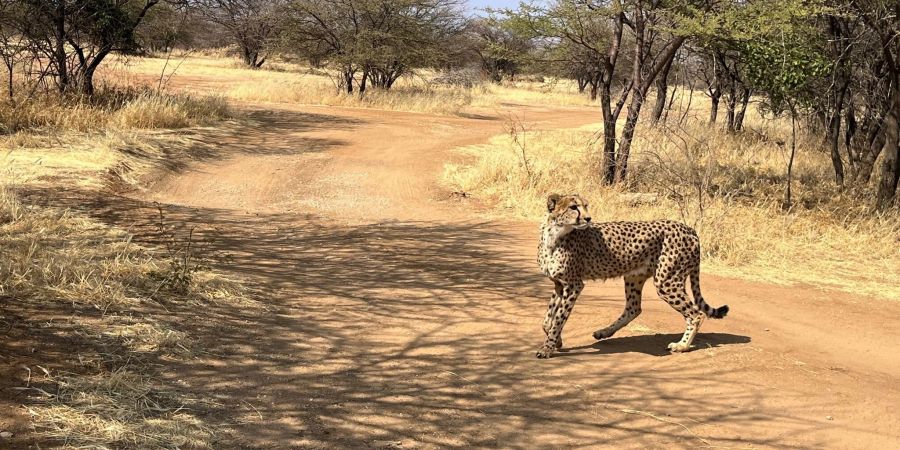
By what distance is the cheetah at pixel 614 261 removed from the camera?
18.1 feet

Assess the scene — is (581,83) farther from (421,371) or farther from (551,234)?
(421,371)

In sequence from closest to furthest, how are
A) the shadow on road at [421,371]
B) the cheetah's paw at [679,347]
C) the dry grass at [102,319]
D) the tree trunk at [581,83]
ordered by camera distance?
the dry grass at [102,319], the shadow on road at [421,371], the cheetah's paw at [679,347], the tree trunk at [581,83]

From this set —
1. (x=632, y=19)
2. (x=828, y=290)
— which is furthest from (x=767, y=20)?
(x=828, y=290)

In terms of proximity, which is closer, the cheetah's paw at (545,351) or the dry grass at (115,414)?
the dry grass at (115,414)

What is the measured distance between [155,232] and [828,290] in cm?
766

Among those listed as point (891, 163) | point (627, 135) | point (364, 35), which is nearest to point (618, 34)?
point (627, 135)

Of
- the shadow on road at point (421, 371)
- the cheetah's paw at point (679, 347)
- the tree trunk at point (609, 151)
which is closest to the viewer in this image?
the shadow on road at point (421, 371)

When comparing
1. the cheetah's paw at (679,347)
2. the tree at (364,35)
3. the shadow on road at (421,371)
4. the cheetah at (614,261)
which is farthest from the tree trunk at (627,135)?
the tree at (364,35)

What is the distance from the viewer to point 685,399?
493 cm

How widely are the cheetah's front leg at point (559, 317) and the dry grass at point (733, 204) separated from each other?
160 inches

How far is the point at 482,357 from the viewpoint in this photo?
5492 millimetres

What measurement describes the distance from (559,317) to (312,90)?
2209 cm

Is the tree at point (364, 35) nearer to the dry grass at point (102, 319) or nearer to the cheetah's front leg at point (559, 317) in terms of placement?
the dry grass at point (102, 319)

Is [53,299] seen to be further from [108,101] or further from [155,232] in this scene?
[108,101]
